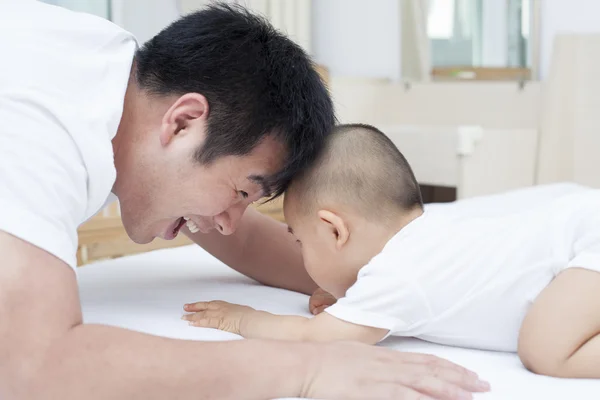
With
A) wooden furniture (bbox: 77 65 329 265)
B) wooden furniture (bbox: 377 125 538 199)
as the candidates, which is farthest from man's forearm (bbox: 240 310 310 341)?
wooden furniture (bbox: 377 125 538 199)

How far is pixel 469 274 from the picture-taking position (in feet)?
3.58

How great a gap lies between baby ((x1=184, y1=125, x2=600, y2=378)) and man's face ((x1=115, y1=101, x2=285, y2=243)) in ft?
0.24

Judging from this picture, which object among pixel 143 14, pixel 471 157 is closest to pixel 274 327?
pixel 471 157

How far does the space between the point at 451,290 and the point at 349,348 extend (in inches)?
9.1

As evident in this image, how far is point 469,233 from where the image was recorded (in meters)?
1.13

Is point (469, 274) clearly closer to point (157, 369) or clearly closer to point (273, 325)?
point (273, 325)

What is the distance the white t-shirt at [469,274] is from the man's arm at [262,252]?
43cm

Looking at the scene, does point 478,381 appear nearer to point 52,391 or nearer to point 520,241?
point 520,241

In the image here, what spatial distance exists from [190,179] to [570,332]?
585 mm

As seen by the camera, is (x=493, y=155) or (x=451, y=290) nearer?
(x=451, y=290)

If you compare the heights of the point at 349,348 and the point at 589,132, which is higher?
the point at 349,348

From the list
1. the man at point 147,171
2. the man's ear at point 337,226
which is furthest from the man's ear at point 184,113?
the man's ear at point 337,226

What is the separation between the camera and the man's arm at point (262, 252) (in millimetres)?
1521

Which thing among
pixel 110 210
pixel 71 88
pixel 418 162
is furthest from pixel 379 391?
pixel 418 162
